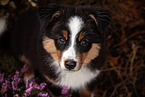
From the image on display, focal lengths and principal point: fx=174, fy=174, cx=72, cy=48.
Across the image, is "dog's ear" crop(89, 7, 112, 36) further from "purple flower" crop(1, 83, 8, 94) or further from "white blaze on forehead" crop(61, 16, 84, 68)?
"purple flower" crop(1, 83, 8, 94)

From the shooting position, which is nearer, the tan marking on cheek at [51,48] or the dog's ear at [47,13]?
the dog's ear at [47,13]

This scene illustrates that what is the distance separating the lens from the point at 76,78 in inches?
100

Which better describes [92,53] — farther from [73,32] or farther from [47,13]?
[47,13]

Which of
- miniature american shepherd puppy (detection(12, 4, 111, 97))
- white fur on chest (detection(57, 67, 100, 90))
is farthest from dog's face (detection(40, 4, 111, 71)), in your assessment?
white fur on chest (detection(57, 67, 100, 90))

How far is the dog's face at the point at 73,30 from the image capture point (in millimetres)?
2031

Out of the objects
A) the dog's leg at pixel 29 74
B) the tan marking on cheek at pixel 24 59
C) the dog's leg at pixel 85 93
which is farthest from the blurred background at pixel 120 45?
the dog's leg at pixel 85 93

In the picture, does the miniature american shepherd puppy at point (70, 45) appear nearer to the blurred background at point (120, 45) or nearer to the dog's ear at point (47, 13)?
the dog's ear at point (47, 13)

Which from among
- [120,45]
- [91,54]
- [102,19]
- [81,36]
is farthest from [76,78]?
[120,45]

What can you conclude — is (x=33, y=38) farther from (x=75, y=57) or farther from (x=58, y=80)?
(x=75, y=57)

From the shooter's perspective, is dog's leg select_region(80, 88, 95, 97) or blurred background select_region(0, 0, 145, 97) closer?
dog's leg select_region(80, 88, 95, 97)

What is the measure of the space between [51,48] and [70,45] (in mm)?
351

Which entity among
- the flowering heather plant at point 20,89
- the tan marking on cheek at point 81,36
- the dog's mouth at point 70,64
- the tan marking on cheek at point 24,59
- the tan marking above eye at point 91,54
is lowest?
the flowering heather plant at point 20,89

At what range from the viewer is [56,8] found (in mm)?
2098

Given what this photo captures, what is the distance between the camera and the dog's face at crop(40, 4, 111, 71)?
2.03 metres
